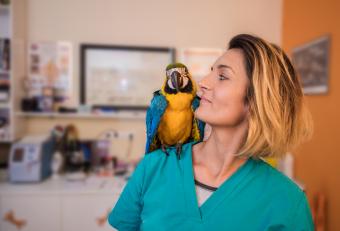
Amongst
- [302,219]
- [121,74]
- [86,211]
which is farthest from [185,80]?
[121,74]

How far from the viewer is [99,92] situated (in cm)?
238

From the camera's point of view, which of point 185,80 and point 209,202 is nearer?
point 209,202

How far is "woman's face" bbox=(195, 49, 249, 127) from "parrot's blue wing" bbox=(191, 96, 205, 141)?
0.56 feet

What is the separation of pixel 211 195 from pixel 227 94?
0.91 ft

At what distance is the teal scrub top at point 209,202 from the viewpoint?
74cm

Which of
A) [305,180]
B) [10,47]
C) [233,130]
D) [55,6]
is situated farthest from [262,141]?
[55,6]

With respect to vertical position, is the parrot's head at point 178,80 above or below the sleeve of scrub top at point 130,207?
above

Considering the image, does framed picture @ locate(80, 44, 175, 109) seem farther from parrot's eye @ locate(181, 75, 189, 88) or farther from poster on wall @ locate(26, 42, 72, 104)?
parrot's eye @ locate(181, 75, 189, 88)

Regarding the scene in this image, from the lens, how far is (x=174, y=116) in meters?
1.03

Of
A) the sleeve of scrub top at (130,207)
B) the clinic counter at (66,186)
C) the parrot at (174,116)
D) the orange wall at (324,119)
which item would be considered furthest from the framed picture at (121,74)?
the sleeve of scrub top at (130,207)

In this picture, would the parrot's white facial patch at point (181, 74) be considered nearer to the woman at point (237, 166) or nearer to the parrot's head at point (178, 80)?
the parrot's head at point (178, 80)

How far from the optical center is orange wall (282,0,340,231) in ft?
6.04

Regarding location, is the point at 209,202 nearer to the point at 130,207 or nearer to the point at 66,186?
the point at 130,207

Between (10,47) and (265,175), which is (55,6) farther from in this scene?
(265,175)
